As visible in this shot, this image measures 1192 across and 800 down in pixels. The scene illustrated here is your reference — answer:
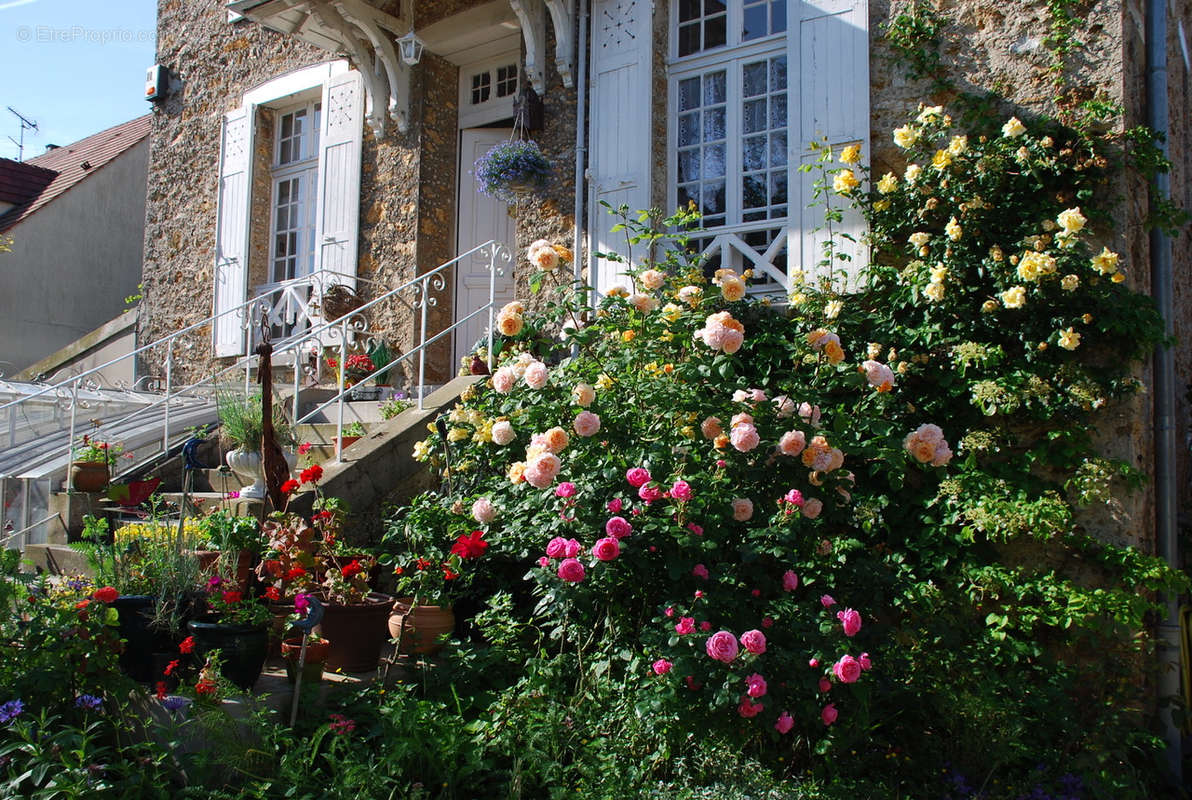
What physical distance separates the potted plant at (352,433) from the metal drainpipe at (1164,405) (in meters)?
4.29

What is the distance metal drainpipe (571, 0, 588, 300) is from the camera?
609cm

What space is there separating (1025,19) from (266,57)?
6.70m

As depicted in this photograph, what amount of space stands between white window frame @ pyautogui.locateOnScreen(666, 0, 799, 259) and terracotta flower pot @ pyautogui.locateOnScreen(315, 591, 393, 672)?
3309 mm

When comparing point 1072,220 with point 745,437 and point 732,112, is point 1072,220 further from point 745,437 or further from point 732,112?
point 732,112

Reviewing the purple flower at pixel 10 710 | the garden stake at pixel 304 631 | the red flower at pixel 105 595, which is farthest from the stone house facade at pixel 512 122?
the purple flower at pixel 10 710

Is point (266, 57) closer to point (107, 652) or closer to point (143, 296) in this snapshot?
point (143, 296)

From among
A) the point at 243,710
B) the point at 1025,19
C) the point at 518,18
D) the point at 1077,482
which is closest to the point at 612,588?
the point at 243,710

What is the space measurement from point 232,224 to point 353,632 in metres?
6.12

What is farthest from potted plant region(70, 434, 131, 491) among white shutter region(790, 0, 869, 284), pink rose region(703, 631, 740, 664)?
white shutter region(790, 0, 869, 284)

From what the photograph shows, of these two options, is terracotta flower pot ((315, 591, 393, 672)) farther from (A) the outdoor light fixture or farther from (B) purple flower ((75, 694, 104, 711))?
(A) the outdoor light fixture

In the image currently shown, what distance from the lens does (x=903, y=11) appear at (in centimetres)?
504

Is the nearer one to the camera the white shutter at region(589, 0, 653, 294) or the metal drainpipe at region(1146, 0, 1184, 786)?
the metal drainpipe at region(1146, 0, 1184, 786)

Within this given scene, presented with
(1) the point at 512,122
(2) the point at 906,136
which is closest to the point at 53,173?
(1) the point at 512,122

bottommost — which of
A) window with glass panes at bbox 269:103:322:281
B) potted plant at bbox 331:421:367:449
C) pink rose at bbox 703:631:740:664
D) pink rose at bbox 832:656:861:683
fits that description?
pink rose at bbox 832:656:861:683
